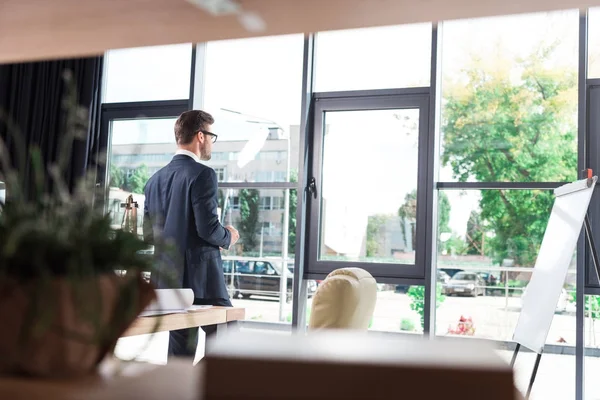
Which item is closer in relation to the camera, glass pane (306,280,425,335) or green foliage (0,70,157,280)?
green foliage (0,70,157,280)

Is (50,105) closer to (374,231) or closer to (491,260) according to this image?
(374,231)

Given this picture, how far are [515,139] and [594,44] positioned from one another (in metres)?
0.72

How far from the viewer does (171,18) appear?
643mm

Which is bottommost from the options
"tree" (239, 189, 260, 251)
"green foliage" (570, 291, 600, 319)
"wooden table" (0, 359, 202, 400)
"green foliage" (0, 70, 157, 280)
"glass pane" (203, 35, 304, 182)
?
"green foliage" (570, 291, 600, 319)

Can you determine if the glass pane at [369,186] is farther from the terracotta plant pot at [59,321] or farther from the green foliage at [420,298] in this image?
the terracotta plant pot at [59,321]

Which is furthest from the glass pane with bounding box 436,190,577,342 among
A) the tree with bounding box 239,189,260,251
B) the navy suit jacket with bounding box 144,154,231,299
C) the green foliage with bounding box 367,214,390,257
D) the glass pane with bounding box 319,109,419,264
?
the navy suit jacket with bounding box 144,154,231,299

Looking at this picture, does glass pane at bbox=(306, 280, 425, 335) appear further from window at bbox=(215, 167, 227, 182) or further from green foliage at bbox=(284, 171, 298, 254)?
window at bbox=(215, 167, 227, 182)

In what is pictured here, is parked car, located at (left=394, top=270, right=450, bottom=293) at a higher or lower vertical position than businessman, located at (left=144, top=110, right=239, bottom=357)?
lower

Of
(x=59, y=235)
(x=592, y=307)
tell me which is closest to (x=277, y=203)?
(x=592, y=307)

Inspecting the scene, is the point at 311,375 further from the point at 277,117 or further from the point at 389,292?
the point at 277,117

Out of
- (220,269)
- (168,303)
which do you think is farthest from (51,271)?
(220,269)

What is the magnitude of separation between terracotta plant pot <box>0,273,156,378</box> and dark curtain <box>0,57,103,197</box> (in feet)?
15.1

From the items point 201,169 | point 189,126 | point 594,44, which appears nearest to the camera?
point 201,169

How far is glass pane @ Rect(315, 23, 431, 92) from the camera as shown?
4.52 metres
